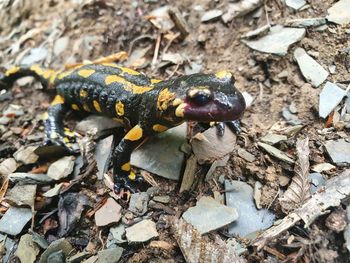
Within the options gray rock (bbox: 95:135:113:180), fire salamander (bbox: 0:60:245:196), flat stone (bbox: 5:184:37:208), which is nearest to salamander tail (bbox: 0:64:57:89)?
fire salamander (bbox: 0:60:245:196)

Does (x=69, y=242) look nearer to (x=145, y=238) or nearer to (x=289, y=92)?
(x=145, y=238)

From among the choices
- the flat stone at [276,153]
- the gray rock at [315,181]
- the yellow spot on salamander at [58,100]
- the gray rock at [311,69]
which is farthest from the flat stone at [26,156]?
the gray rock at [311,69]

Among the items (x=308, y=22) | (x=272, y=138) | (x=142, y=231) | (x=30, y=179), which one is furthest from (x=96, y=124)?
(x=308, y=22)

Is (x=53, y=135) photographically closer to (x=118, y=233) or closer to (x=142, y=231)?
(x=118, y=233)

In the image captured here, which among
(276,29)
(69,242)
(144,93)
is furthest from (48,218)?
(276,29)

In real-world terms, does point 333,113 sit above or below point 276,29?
below

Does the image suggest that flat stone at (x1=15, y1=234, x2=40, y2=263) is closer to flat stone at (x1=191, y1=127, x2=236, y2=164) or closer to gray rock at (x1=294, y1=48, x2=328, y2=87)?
flat stone at (x1=191, y1=127, x2=236, y2=164)
